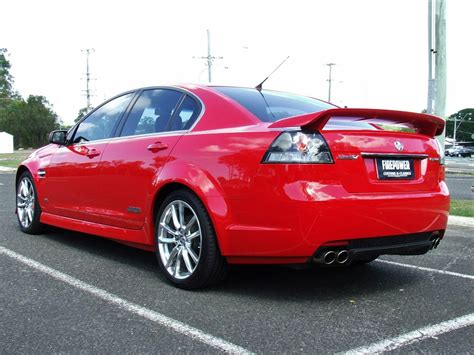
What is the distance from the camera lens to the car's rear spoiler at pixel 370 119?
3.47m

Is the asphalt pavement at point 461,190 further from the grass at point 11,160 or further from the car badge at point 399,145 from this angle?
the grass at point 11,160

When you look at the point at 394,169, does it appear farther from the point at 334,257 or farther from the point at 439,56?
the point at 439,56

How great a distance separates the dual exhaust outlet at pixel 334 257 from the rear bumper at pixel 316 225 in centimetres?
6

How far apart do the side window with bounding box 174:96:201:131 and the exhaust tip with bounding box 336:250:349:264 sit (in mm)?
1591

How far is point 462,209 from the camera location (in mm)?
8500

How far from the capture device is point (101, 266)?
4.81 metres

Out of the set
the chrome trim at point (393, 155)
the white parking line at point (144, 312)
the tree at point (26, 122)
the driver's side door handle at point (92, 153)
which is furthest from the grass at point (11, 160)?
the tree at point (26, 122)

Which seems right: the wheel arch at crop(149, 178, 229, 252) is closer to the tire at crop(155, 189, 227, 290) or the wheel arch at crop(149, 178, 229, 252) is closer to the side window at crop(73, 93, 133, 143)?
the tire at crop(155, 189, 227, 290)

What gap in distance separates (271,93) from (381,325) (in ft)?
7.44

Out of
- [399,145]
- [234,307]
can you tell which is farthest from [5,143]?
[399,145]

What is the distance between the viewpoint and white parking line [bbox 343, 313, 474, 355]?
2916mm

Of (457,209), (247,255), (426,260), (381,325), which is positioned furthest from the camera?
(457,209)

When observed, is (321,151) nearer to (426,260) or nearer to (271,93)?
(271,93)

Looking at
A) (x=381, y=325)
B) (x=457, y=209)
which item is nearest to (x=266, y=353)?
(x=381, y=325)
